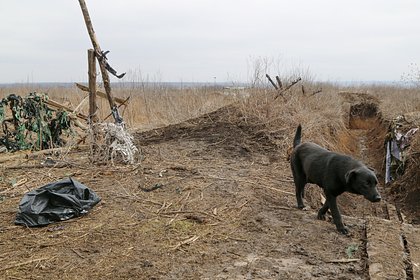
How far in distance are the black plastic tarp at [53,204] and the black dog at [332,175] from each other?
8.27ft

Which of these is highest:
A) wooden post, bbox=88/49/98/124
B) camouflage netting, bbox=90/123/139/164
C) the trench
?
wooden post, bbox=88/49/98/124

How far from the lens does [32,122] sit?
809 cm

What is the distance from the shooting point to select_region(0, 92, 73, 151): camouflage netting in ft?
26.3

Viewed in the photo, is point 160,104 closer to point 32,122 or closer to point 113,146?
point 32,122

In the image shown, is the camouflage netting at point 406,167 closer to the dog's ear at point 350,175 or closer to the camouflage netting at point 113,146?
the dog's ear at point 350,175

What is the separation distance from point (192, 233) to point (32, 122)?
527 centimetres

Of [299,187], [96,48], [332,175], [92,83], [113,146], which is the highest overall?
[96,48]

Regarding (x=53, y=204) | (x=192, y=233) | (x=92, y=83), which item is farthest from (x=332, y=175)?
(x=92, y=83)

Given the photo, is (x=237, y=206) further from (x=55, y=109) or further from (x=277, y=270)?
(x=55, y=109)

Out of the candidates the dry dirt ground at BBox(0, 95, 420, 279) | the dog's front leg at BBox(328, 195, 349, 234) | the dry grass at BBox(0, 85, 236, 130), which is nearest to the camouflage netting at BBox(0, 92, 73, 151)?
the dry dirt ground at BBox(0, 95, 420, 279)

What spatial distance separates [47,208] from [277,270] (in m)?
2.58

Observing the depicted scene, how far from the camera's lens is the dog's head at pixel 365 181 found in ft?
13.1

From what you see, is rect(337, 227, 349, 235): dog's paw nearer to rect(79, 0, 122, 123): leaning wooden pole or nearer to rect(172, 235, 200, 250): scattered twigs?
rect(172, 235, 200, 250): scattered twigs

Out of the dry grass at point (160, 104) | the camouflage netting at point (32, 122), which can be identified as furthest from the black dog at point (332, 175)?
the dry grass at point (160, 104)
